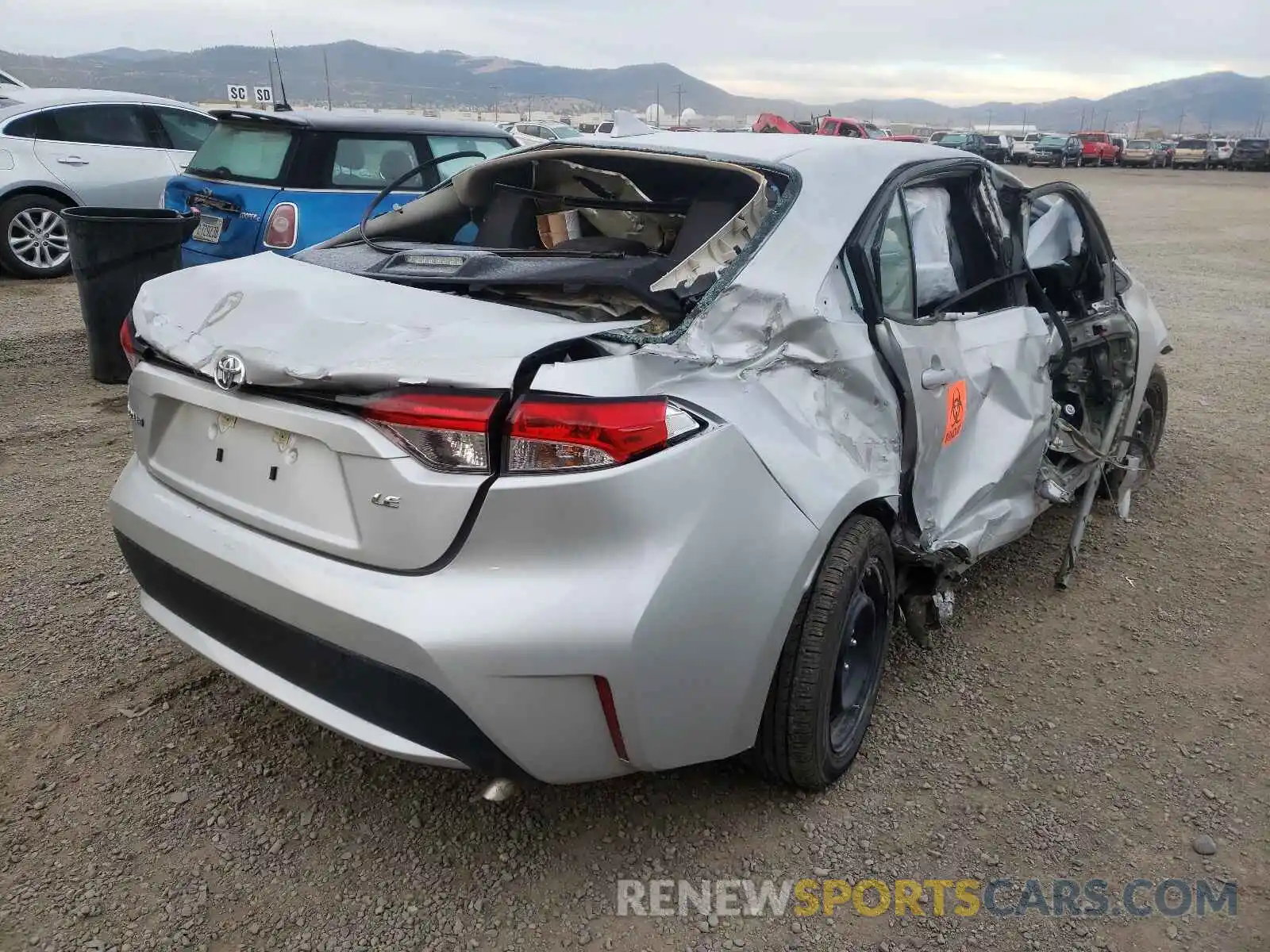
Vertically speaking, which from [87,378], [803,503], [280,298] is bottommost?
[87,378]

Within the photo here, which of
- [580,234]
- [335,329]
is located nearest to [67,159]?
[580,234]

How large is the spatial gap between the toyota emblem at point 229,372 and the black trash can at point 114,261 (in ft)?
13.0

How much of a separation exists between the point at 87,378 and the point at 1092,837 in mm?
5899

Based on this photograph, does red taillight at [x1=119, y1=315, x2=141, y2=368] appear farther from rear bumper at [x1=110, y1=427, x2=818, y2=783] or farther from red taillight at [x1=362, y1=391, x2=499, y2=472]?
red taillight at [x1=362, y1=391, x2=499, y2=472]

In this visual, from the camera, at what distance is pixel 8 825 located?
2279 millimetres

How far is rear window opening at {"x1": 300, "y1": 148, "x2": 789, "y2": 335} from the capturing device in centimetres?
232

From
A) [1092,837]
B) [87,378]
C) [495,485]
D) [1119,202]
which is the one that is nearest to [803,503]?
[495,485]

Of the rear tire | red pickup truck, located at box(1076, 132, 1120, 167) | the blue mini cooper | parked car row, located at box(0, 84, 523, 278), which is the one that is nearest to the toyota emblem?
the rear tire

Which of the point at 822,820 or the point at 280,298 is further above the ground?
the point at 280,298

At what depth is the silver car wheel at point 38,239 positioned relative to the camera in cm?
850

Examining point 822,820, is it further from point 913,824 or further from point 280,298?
point 280,298

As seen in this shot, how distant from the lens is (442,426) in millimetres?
1808

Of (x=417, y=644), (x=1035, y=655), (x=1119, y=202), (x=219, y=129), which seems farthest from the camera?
(x=1119, y=202)
